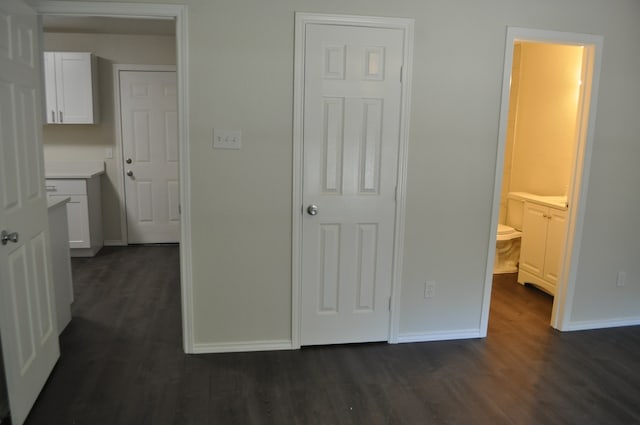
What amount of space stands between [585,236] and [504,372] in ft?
4.07

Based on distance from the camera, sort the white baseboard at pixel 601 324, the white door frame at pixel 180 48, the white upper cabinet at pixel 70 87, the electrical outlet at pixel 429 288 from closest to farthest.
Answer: the white door frame at pixel 180 48 < the electrical outlet at pixel 429 288 < the white baseboard at pixel 601 324 < the white upper cabinet at pixel 70 87

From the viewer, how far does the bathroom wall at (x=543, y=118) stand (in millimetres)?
4324

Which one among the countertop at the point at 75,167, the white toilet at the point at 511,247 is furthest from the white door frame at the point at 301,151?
the countertop at the point at 75,167

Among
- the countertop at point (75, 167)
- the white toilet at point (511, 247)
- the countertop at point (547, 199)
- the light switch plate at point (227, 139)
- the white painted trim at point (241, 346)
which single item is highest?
the light switch plate at point (227, 139)

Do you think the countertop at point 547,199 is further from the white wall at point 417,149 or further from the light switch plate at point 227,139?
the light switch plate at point 227,139

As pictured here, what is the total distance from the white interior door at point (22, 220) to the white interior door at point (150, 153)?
2937 millimetres

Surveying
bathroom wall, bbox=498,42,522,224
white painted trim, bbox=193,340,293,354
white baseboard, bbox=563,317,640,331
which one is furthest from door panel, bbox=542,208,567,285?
white painted trim, bbox=193,340,293,354

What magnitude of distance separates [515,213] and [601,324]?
1.56 m

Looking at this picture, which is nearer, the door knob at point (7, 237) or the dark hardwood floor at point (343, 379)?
the door knob at point (7, 237)

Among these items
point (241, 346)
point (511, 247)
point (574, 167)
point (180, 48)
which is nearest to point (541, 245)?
point (511, 247)

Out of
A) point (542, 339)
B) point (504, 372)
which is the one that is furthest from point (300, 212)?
point (542, 339)

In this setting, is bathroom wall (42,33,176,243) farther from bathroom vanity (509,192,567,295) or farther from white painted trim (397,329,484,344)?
bathroom vanity (509,192,567,295)

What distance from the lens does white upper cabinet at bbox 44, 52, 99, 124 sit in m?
4.98

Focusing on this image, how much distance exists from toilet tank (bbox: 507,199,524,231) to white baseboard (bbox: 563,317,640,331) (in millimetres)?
1425
